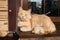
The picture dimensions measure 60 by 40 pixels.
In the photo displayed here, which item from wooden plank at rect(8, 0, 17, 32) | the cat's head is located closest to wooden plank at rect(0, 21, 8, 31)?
wooden plank at rect(8, 0, 17, 32)

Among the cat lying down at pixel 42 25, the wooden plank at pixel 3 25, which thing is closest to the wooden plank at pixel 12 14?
the wooden plank at pixel 3 25

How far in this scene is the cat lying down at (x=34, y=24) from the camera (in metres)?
1.24

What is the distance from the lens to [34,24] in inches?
52.6

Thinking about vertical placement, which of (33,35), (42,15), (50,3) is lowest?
(33,35)

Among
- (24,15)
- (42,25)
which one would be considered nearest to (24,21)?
(24,15)

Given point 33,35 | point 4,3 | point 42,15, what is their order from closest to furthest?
1. point 33,35
2. point 4,3
3. point 42,15

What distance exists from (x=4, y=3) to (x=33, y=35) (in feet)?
1.29

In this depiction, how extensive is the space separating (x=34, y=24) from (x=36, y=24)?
0.07 ft

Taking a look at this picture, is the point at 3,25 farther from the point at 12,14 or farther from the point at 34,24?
the point at 34,24

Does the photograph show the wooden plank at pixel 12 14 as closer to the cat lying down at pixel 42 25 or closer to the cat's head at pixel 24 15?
the cat's head at pixel 24 15

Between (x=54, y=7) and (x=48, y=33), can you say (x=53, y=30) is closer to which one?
(x=48, y=33)

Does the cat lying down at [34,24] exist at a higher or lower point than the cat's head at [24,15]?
lower

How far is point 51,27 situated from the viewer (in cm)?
131

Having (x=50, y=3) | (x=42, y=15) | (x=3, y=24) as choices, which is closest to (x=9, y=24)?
(x=3, y=24)
